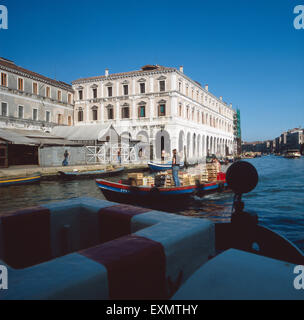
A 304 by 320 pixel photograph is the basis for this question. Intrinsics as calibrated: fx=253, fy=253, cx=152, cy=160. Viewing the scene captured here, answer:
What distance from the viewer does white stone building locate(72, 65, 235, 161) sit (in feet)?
107

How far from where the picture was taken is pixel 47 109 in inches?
1245

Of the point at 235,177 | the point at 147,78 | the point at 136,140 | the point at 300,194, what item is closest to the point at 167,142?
the point at 136,140

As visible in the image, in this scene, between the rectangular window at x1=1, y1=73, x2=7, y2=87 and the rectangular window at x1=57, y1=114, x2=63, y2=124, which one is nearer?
the rectangular window at x1=1, y1=73, x2=7, y2=87

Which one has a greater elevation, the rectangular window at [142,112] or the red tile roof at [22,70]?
the red tile roof at [22,70]

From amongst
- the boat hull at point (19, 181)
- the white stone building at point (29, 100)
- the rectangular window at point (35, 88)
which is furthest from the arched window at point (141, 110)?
the boat hull at point (19, 181)

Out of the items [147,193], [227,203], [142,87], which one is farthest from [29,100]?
[227,203]

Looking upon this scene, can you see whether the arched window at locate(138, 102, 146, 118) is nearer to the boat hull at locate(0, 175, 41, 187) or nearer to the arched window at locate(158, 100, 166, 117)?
the arched window at locate(158, 100, 166, 117)

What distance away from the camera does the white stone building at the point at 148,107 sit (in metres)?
32.5

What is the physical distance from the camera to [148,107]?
33.7 metres

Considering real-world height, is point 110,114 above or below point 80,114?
below

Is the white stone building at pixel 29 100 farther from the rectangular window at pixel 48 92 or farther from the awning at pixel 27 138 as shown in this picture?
the awning at pixel 27 138

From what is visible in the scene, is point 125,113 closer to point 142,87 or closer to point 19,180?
point 142,87

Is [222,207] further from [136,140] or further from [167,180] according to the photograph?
[136,140]

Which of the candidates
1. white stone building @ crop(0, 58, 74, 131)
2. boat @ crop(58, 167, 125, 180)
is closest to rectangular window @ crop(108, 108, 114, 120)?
white stone building @ crop(0, 58, 74, 131)
